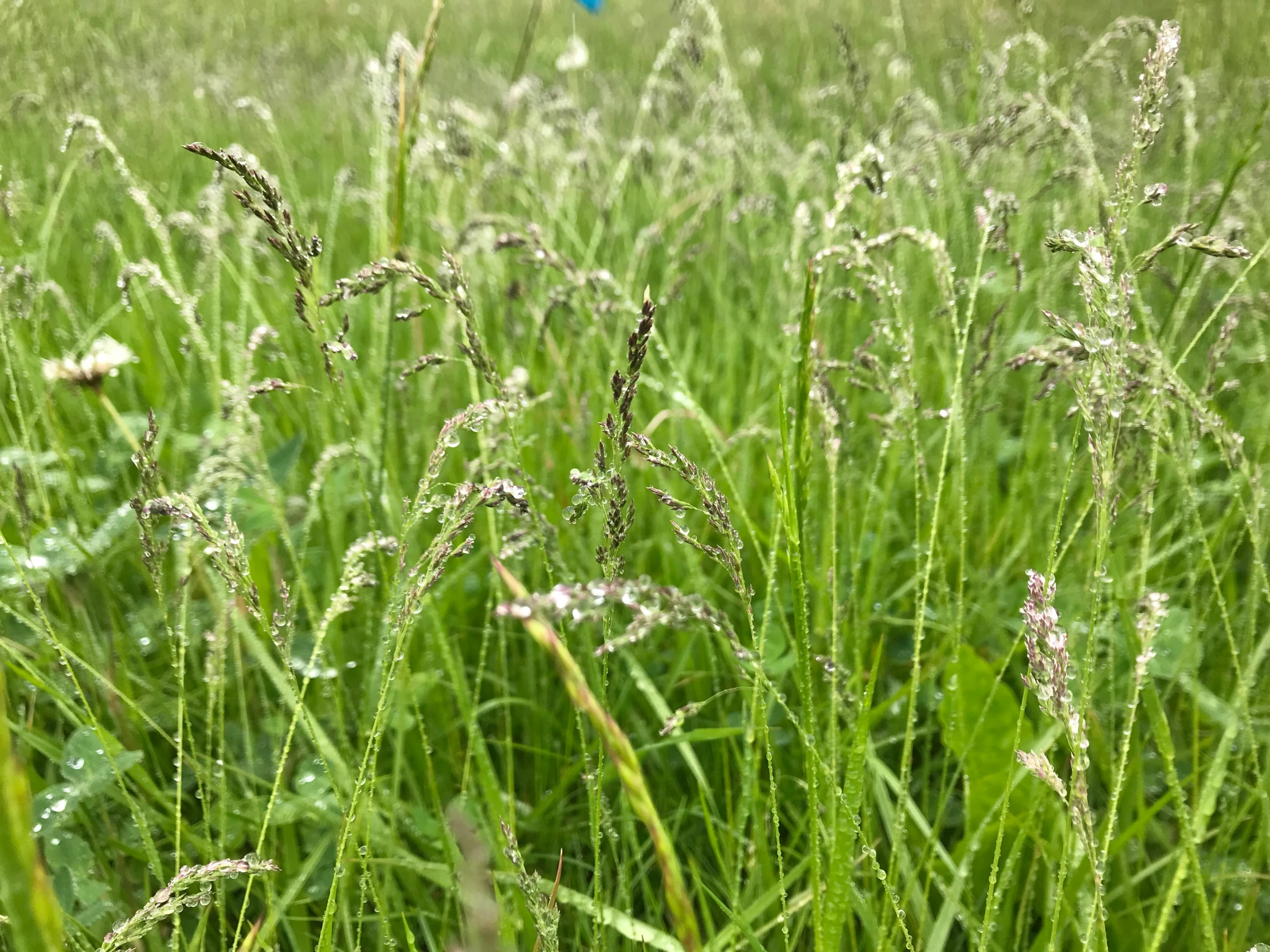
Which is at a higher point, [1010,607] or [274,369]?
[274,369]

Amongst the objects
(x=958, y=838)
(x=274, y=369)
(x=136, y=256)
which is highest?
(x=136, y=256)

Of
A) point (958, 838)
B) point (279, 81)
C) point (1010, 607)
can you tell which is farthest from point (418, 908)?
point (279, 81)

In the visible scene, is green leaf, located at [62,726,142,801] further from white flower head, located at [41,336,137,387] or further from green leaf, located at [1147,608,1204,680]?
green leaf, located at [1147,608,1204,680]

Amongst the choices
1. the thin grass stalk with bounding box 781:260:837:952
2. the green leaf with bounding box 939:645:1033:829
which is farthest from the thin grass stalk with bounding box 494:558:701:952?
the green leaf with bounding box 939:645:1033:829

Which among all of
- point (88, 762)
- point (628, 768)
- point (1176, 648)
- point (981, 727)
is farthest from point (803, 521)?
point (1176, 648)

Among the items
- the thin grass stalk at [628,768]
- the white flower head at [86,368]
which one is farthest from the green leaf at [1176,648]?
the white flower head at [86,368]

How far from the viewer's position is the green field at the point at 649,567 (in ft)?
2.35

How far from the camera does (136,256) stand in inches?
92.5

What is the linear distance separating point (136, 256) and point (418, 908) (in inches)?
85.1

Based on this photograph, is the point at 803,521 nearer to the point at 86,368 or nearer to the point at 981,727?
the point at 981,727

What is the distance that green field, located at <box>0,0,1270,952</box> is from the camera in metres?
0.71

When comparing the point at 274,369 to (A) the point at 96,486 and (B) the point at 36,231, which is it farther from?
(B) the point at 36,231

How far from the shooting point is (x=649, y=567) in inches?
61.6

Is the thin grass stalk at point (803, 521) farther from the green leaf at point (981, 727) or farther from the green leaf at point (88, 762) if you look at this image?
the green leaf at point (88, 762)
